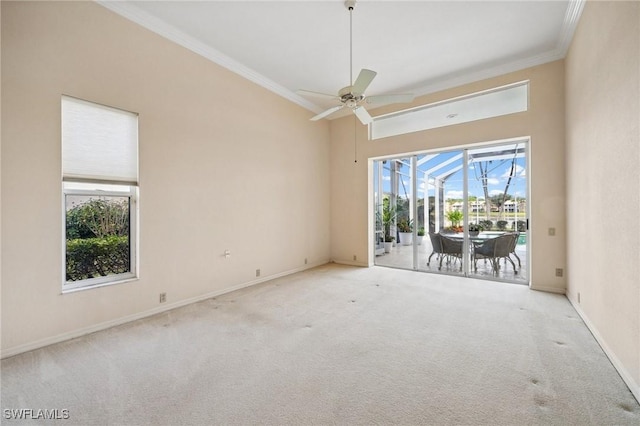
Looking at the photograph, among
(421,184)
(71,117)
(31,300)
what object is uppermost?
(71,117)

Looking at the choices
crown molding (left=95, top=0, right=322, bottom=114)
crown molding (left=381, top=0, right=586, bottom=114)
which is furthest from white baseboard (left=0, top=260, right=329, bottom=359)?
crown molding (left=381, top=0, right=586, bottom=114)

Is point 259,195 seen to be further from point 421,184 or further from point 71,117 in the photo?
point 421,184

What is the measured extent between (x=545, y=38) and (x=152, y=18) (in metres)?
5.13

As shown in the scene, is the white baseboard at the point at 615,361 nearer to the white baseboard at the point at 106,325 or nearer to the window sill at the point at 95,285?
the white baseboard at the point at 106,325

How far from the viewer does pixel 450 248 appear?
5.25 meters

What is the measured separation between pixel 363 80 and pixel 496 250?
156 inches

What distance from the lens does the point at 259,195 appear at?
4.79m

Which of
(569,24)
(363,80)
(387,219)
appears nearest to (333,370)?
(363,80)

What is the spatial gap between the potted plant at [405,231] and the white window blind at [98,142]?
4933 millimetres

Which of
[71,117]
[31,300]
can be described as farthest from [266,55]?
[31,300]

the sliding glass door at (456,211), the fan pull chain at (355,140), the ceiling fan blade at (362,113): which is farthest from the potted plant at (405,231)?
the ceiling fan blade at (362,113)

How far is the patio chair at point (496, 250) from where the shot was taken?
478 cm

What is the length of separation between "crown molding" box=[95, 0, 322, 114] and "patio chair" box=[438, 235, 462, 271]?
13.6 feet

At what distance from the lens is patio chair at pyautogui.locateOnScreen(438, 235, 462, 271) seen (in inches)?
204
